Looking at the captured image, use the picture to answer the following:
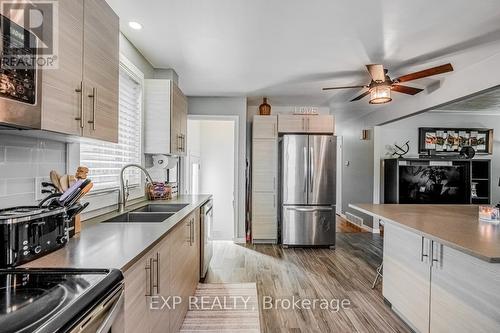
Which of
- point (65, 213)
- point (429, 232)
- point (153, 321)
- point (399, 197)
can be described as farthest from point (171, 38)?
point (399, 197)

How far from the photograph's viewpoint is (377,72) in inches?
117

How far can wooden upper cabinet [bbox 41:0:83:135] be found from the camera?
3.86ft

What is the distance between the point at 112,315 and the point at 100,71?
1290mm

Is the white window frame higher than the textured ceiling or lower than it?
lower

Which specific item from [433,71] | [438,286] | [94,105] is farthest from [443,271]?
[94,105]

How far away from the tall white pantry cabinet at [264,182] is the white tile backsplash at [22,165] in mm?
3275

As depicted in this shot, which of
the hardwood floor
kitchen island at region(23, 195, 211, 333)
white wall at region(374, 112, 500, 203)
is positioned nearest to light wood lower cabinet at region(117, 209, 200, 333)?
kitchen island at region(23, 195, 211, 333)

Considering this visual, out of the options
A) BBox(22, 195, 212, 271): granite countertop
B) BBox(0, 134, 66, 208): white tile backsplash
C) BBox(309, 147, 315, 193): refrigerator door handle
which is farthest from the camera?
BBox(309, 147, 315, 193): refrigerator door handle

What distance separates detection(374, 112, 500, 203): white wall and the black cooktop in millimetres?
5642

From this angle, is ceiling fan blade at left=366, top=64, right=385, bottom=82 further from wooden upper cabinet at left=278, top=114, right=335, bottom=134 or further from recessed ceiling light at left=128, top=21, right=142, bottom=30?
recessed ceiling light at left=128, top=21, right=142, bottom=30

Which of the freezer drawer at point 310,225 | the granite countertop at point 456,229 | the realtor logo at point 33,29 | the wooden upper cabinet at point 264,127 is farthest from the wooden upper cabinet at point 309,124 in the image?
the realtor logo at point 33,29

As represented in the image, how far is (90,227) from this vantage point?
5.65 feet

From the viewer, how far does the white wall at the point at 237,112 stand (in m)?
4.74

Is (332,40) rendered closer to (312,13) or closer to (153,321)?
(312,13)
